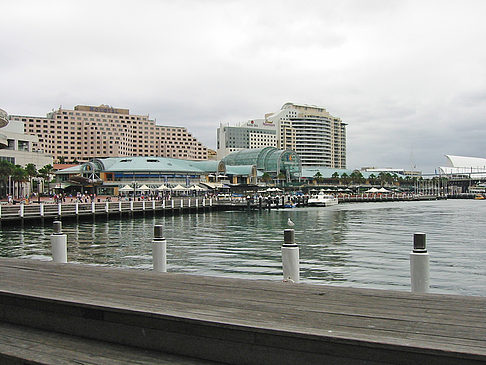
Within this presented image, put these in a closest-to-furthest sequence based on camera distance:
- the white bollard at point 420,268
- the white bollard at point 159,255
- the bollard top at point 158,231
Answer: the white bollard at point 420,268 < the bollard top at point 158,231 < the white bollard at point 159,255

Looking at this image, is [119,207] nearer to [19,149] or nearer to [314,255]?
[314,255]

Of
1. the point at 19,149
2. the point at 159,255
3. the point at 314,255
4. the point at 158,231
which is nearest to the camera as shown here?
the point at 158,231

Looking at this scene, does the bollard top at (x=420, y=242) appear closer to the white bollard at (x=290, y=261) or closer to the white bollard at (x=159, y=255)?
the white bollard at (x=290, y=261)

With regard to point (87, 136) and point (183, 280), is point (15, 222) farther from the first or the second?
point (87, 136)

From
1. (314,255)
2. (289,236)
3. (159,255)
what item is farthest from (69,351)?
(314,255)

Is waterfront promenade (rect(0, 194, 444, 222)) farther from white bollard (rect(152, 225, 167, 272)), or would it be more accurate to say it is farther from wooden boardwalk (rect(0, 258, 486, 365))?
wooden boardwalk (rect(0, 258, 486, 365))

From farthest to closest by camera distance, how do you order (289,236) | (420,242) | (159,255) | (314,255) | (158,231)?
(314,255) < (159,255) < (158,231) < (289,236) < (420,242)

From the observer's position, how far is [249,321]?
13.8 ft

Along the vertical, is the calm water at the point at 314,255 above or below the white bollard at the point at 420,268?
below

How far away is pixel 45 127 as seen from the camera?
19238cm

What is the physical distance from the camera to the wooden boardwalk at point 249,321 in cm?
367

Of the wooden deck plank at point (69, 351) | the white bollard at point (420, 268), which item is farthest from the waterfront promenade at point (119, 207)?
the white bollard at point (420, 268)

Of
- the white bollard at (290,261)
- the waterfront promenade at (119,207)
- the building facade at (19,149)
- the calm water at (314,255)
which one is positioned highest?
the building facade at (19,149)

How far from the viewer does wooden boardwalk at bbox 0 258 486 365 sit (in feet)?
12.0
